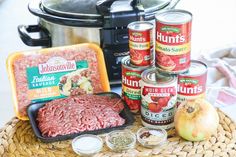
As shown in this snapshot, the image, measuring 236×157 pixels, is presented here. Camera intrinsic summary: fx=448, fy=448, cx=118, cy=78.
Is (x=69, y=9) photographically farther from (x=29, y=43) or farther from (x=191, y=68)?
(x=191, y=68)

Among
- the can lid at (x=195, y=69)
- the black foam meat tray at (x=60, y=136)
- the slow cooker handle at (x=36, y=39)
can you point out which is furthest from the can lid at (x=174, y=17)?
the slow cooker handle at (x=36, y=39)

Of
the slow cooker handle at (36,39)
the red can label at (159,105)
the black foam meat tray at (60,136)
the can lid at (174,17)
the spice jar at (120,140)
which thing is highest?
the can lid at (174,17)

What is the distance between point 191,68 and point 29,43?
45 cm

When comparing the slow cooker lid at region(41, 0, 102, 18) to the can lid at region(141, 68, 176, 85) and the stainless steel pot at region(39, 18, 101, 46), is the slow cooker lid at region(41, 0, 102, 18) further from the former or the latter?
the can lid at region(141, 68, 176, 85)

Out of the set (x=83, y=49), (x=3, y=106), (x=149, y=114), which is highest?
(x=83, y=49)

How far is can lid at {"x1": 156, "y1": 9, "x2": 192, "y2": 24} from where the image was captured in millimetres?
930

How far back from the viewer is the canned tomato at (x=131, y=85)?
3.31ft

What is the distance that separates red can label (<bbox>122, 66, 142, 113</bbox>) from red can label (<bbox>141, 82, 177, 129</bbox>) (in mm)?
52

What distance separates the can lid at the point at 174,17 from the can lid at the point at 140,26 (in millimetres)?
45

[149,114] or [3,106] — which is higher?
[149,114]

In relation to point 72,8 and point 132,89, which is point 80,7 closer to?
point 72,8

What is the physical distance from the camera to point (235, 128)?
990mm

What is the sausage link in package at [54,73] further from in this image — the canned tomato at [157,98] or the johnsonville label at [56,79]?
the canned tomato at [157,98]

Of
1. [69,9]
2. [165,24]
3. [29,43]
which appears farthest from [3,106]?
[165,24]
